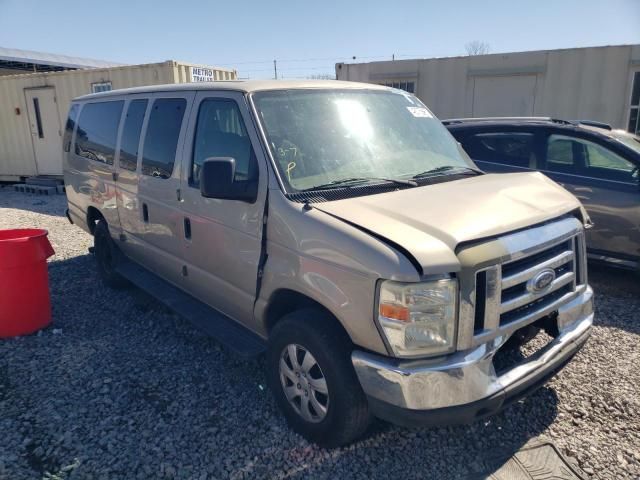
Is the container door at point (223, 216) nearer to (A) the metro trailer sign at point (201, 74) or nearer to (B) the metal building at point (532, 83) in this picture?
(A) the metro trailer sign at point (201, 74)

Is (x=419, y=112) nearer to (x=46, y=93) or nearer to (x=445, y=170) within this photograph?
(x=445, y=170)

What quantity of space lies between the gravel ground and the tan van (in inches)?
12.3

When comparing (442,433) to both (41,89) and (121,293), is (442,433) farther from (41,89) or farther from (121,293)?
(41,89)

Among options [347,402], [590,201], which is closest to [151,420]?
[347,402]

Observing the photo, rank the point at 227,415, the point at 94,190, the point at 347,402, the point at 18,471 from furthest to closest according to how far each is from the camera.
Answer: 1. the point at 94,190
2. the point at 227,415
3. the point at 18,471
4. the point at 347,402

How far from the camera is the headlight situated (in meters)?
2.27

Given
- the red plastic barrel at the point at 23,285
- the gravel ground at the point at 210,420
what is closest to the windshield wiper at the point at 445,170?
the gravel ground at the point at 210,420

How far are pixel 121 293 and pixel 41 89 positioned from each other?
9.77m

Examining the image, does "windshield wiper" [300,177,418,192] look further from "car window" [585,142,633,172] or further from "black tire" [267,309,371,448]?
"car window" [585,142,633,172]

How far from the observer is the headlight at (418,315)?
2266 mm

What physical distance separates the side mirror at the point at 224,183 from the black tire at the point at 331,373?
79cm

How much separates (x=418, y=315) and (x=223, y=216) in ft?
5.28

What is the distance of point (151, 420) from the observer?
3.19 metres

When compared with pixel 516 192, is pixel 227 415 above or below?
below
